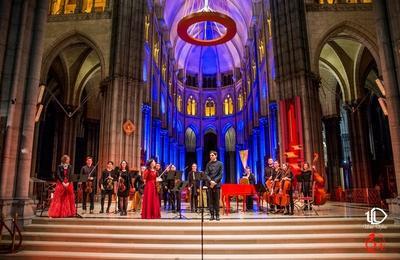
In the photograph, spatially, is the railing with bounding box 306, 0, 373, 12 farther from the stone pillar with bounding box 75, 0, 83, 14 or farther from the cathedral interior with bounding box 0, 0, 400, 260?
the stone pillar with bounding box 75, 0, 83, 14

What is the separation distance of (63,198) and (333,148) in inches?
867

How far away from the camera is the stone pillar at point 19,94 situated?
782 cm

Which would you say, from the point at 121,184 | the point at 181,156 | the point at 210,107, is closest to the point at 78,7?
the point at 121,184

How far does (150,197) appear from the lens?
930 centimetres

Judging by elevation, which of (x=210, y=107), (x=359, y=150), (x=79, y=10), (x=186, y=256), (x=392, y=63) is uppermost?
(x=210, y=107)

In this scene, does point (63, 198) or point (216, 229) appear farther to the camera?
point (63, 198)

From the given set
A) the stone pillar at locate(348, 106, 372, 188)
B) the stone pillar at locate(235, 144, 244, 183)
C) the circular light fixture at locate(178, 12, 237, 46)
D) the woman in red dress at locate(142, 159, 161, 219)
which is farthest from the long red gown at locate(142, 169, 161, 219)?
the stone pillar at locate(235, 144, 244, 183)

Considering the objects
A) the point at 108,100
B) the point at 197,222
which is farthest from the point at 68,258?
the point at 108,100

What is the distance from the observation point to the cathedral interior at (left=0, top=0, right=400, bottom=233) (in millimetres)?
8430

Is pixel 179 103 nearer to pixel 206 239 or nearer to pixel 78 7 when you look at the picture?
pixel 78 7

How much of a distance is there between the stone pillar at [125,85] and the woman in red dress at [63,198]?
7.33m

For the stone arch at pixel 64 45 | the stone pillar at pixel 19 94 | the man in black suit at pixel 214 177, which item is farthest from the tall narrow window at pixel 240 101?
the stone pillar at pixel 19 94

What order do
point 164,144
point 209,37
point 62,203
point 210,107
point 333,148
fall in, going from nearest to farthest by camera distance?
point 62,203 < point 333,148 < point 164,144 < point 209,37 < point 210,107

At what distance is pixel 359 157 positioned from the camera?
21.5 metres
